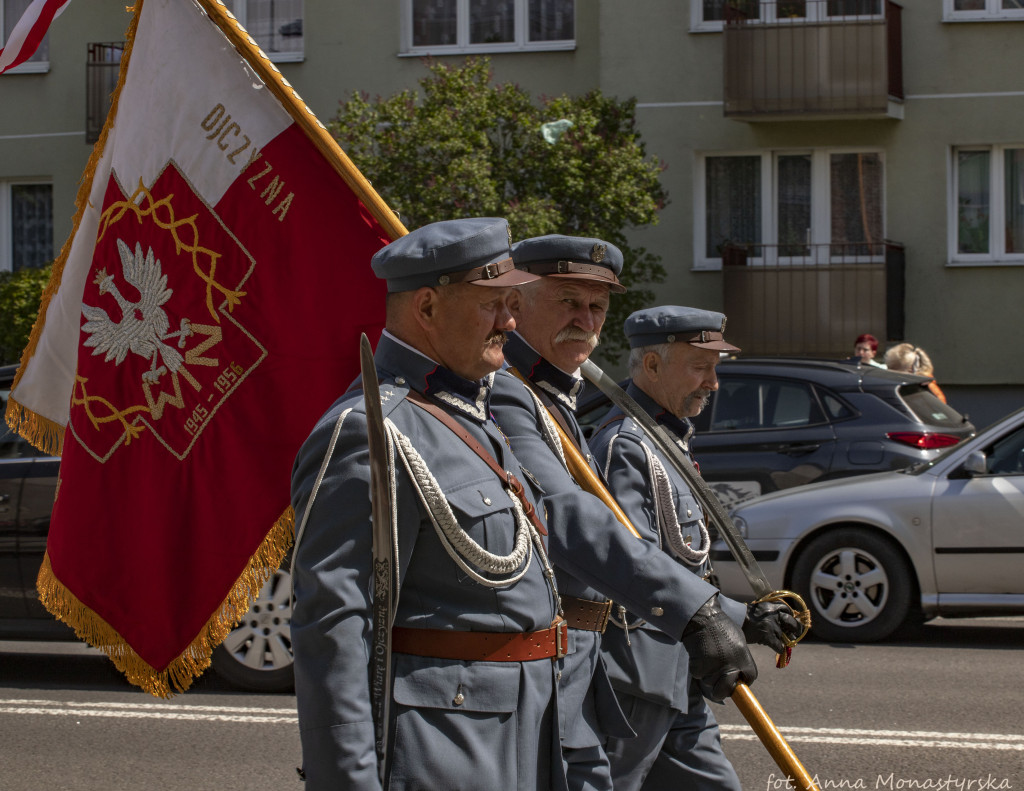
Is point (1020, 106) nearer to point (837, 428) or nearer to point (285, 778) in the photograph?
point (837, 428)

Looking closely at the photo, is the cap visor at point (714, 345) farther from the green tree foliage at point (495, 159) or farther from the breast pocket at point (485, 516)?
the green tree foliage at point (495, 159)

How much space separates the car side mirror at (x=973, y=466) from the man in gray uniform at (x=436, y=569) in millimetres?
6478

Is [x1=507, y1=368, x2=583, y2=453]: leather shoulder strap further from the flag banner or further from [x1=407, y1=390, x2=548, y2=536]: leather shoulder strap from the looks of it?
[x1=407, y1=390, x2=548, y2=536]: leather shoulder strap

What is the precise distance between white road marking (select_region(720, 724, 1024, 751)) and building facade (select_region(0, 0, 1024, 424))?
515 inches

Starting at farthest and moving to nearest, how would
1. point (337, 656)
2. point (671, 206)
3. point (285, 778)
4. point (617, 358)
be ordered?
point (671, 206) < point (617, 358) < point (285, 778) < point (337, 656)

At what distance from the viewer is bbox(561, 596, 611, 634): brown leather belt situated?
3.47 meters

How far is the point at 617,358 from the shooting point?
18.7 metres

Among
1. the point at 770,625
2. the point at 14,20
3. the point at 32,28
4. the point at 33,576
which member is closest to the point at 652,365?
the point at 770,625

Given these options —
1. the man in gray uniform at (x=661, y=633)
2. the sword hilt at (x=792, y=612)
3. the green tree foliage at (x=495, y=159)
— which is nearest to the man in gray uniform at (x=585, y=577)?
the man in gray uniform at (x=661, y=633)

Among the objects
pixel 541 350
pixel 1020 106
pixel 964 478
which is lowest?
Result: pixel 964 478

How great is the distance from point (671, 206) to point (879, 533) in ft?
37.3

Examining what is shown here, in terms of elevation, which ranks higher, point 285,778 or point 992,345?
point 992,345

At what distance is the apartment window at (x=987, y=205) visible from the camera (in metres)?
19.2

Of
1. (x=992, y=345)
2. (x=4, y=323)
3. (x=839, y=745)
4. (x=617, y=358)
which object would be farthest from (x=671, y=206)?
(x=839, y=745)
